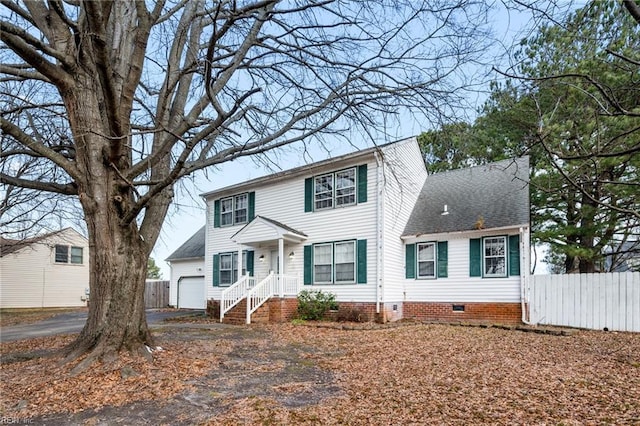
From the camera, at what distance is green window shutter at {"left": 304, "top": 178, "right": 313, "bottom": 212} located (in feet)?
47.8

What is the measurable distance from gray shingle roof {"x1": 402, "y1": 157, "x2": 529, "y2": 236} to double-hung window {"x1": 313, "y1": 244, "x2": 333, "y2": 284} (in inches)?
110

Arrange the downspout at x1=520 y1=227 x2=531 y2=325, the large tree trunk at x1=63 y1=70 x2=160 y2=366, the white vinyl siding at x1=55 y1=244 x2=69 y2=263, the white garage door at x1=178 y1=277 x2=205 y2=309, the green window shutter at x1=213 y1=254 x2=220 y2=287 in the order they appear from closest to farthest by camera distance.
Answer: the large tree trunk at x1=63 y1=70 x2=160 y2=366 < the downspout at x1=520 y1=227 x2=531 y2=325 < the green window shutter at x1=213 y1=254 x2=220 y2=287 < the white garage door at x1=178 y1=277 x2=205 y2=309 < the white vinyl siding at x1=55 y1=244 x2=69 y2=263

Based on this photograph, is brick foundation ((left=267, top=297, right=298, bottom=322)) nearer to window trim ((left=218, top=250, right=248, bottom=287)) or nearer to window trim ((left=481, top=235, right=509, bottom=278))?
window trim ((left=218, top=250, right=248, bottom=287))

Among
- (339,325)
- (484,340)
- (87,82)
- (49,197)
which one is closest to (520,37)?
(87,82)

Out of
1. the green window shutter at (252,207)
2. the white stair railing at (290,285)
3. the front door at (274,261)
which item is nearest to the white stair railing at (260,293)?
the white stair railing at (290,285)

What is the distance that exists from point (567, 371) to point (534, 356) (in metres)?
1.23

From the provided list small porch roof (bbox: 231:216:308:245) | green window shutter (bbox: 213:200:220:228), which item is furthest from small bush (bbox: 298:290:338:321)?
green window shutter (bbox: 213:200:220:228)

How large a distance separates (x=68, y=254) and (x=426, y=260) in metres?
23.1

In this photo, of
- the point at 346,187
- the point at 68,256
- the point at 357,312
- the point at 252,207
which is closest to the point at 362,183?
the point at 346,187

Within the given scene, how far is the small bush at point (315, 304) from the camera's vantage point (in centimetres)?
1323

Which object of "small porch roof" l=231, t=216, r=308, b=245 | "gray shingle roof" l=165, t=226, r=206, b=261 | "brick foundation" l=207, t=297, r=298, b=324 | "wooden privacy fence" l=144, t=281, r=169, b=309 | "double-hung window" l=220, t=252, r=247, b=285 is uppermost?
"small porch roof" l=231, t=216, r=308, b=245

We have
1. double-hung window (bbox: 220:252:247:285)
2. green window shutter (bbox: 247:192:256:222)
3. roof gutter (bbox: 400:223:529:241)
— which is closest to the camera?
roof gutter (bbox: 400:223:529:241)

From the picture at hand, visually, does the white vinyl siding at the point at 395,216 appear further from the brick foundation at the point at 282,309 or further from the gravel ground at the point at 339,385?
the gravel ground at the point at 339,385

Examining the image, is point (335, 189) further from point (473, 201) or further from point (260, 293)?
point (473, 201)
